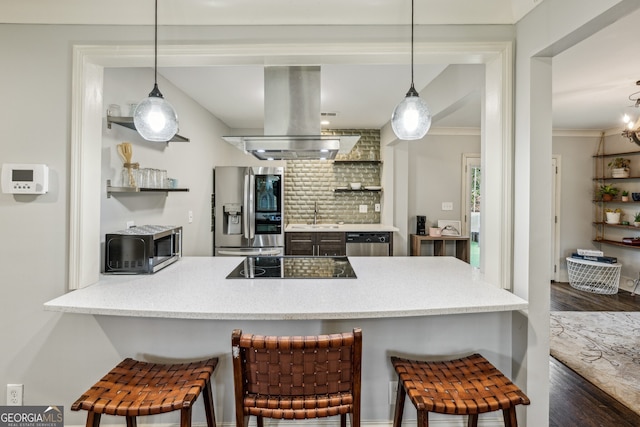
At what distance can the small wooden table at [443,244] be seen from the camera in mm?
4598

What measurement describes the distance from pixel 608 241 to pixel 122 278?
6.40m

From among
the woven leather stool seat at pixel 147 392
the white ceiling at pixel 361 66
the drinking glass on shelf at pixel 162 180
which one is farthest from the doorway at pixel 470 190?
the woven leather stool seat at pixel 147 392

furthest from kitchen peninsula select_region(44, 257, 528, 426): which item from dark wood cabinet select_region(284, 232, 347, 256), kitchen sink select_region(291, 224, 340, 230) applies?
kitchen sink select_region(291, 224, 340, 230)

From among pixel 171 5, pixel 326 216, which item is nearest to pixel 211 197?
pixel 326 216

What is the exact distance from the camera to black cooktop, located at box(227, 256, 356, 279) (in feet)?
6.40

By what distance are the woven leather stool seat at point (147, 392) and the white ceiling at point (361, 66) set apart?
5.74 feet

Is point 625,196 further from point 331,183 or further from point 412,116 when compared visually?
point 412,116

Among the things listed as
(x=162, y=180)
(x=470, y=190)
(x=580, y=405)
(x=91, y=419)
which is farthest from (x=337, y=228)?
(x=91, y=419)

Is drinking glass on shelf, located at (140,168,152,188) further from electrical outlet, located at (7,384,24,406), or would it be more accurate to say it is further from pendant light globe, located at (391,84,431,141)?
pendant light globe, located at (391,84,431,141)

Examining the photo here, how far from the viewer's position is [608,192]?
504cm

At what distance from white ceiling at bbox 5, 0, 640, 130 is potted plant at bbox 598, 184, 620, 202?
91cm

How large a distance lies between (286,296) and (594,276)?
17.7 feet

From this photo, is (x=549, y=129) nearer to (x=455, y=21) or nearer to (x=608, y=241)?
(x=455, y=21)

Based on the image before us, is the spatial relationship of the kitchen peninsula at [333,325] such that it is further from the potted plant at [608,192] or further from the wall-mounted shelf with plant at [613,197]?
the potted plant at [608,192]
